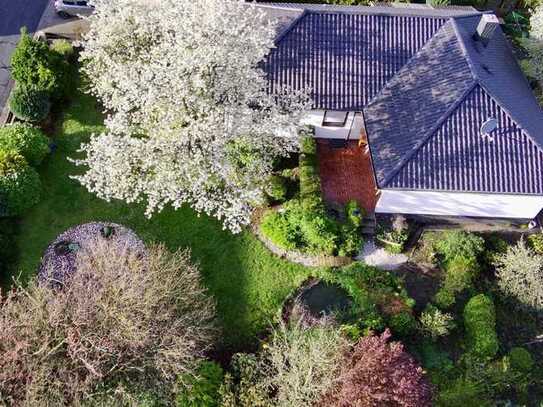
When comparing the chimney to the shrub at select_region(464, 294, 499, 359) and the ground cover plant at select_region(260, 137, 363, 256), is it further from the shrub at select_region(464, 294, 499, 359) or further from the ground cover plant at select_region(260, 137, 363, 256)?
the shrub at select_region(464, 294, 499, 359)

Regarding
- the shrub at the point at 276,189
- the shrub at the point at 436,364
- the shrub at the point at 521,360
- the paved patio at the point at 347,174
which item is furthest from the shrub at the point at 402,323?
the shrub at the point at 276,189

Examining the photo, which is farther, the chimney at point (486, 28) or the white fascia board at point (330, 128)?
the white fascia board at point (330, 128)

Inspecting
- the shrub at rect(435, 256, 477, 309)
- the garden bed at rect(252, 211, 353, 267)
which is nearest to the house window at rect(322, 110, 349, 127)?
the garden bed at rect(252, 211, 353, 267)

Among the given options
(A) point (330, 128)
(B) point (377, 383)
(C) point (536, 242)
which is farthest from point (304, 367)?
(C) point (536, 242)

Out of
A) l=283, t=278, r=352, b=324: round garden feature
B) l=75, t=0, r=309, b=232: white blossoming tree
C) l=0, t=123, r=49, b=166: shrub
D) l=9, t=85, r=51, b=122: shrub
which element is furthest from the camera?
l=9, t=85, r=51, b=122: shrub

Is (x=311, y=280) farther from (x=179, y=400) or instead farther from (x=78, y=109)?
(x=78, y=109)

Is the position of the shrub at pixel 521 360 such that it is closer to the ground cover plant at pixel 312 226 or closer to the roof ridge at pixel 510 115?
the ground cover plant at pixel 312 226
